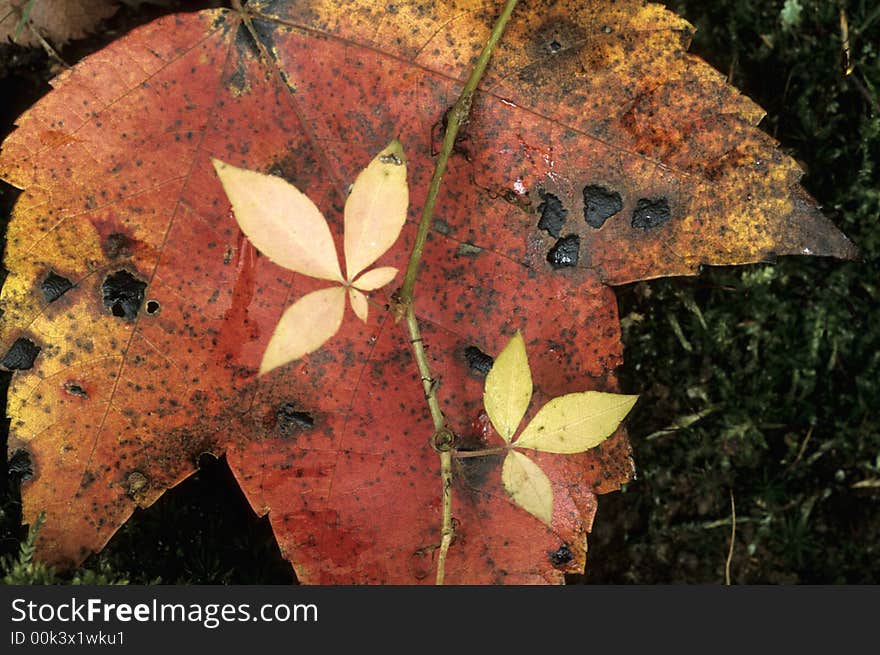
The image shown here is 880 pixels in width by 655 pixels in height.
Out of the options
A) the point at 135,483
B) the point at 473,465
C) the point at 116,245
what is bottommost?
the point at 473,465

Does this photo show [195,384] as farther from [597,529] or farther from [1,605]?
[597,529]

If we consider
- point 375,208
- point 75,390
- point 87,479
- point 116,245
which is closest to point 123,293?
point 116,245

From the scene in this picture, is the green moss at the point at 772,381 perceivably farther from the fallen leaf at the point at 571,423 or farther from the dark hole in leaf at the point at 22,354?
the dark hole in leaf at the point at 22,354

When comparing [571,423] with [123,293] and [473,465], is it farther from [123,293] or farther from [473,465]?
[123,293]

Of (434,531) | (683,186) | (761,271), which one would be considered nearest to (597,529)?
(434,531)

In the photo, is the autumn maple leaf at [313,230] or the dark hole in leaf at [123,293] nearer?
the autumn maple leaf at [313,230]

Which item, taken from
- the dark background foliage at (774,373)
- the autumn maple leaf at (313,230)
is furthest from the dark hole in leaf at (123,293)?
the dark background foliage at (774,373)

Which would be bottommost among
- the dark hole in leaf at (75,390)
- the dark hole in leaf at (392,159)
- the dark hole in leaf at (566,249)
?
the dark hole in leaf at (75,390)
